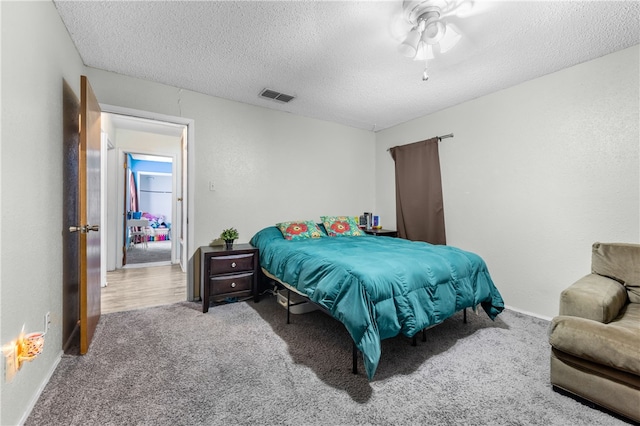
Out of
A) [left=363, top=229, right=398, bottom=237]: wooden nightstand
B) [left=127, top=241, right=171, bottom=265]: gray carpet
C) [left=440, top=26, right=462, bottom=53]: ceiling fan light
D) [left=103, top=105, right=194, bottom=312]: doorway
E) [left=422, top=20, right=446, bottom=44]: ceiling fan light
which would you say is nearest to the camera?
[left=422, top=20, right=446, bottom=44]: ceiling fan light

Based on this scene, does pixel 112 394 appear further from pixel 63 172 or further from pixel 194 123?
pixel 194 123

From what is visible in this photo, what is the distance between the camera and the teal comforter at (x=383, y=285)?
1740 millimetres

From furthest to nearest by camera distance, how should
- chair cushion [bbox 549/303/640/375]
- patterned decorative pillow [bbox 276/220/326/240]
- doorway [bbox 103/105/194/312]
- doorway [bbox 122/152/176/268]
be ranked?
doorway [bbox 122/152/176/268]
doorway [bbox 103/105/194/312]
patterned decorative pillow [bbox 276/220/326/240]
chair cushion [bbox 549/303/640/375]

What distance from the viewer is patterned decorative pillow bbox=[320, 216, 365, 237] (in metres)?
3.78

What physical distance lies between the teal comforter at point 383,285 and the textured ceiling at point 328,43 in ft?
5.80

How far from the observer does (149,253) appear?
6266 millimetres

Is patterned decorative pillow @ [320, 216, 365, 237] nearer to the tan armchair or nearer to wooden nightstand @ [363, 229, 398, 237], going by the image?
wooden nightstand @ [363, 229, 398, 237]

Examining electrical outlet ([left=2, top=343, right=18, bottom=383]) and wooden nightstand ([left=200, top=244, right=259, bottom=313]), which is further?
wooden nightstand ([left=200, top=244, right=259, bottom=313])

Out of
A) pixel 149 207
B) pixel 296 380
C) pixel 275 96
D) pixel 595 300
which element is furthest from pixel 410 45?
pixel 149 207

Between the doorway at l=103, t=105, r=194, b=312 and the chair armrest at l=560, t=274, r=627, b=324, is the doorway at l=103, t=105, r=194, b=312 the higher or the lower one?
the higher one

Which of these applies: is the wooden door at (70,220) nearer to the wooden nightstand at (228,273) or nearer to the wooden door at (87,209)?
the wooden door at (87,209)

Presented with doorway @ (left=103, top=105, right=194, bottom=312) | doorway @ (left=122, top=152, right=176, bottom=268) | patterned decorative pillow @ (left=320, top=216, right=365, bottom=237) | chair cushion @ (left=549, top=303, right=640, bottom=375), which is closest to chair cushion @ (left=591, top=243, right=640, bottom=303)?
Answer: chair cushion @ (left=549, top=303, right=640, bottom=375)

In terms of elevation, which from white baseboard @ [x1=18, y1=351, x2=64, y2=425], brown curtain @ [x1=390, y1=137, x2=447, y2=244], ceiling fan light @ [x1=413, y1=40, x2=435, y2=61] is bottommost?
white baseboard @ [x1=18, y1=351, x2=64, y2=425]

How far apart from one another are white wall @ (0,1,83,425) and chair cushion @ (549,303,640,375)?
285 cm
